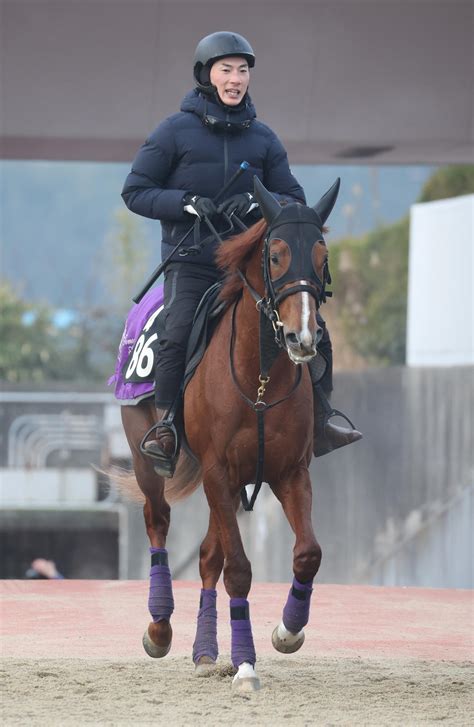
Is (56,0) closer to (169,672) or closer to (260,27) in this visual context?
(260,27)

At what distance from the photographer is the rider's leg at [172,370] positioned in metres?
7.72

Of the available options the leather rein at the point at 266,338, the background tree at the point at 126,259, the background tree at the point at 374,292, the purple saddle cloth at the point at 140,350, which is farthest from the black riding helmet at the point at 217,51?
the background tree at the point at 126,259

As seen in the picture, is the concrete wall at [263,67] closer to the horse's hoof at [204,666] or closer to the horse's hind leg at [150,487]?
the horse's hind leg at [150,487]

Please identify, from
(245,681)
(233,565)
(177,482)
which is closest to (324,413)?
(233,565)

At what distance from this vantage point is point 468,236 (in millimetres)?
19109

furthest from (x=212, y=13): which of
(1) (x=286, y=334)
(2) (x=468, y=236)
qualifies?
(1) (x=286, y=334)

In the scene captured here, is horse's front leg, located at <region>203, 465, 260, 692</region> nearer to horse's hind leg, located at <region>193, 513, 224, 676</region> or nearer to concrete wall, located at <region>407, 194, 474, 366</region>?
horse's hind leg, located at <region>193, 513, 224, 676</region>

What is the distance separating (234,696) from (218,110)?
2.94 metres

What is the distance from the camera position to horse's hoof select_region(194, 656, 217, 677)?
7.61 metres

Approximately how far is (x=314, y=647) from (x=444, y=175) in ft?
69.4

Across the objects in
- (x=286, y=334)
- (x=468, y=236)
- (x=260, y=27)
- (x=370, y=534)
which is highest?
(x=260, y=27)

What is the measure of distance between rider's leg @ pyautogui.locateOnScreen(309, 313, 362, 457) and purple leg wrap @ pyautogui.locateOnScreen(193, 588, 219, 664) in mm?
976

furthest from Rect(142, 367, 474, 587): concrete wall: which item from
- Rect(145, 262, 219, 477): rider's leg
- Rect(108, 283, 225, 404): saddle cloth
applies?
Rect(145, 262, 219, 477): rider's leg

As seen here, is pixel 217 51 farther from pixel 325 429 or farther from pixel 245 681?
pixel 245 681
